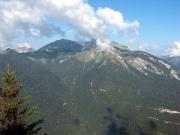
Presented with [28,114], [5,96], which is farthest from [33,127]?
[5,96]

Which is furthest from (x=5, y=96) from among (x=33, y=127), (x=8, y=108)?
(x=33, y=127)

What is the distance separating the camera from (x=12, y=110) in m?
41.2

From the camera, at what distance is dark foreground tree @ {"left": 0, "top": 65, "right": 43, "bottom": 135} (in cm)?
4003

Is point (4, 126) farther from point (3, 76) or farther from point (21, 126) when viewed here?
point (3, 76)

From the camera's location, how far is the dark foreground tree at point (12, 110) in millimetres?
40031

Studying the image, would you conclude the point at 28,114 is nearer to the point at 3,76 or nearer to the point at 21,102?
the point at 21,102

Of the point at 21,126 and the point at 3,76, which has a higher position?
the point at 3,76

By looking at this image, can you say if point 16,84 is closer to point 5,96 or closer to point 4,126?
point 5,96

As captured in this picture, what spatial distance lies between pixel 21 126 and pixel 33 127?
1.84m

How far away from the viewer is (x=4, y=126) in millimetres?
40062

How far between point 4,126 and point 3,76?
567 centimetres

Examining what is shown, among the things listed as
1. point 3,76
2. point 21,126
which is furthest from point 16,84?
point 21,126

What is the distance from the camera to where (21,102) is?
41906 millimetres

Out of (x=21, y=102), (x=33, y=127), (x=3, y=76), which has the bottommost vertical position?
(x=33, y=127)
